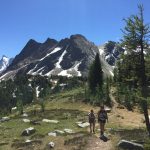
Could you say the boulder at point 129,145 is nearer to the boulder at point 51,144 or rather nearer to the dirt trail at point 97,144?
the dirt trail at point 97,144

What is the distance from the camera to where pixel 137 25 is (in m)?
33.9

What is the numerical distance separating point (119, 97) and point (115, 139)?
44.8 meters

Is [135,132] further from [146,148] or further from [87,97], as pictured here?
[87,97]

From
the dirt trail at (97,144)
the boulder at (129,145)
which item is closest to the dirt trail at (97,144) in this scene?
the dirt trail at (97,144)

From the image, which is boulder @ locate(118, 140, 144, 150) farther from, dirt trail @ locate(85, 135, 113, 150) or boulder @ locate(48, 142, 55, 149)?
boulder @ locate(48, 142, 55, 149)

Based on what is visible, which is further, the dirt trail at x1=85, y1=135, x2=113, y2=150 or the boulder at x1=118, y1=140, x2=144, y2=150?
the dirt trail at x1=85, y1=135, x2=113, y2=150

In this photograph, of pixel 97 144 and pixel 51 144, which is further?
pixel 51 144

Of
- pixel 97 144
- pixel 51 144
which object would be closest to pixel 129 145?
pixel 97 144

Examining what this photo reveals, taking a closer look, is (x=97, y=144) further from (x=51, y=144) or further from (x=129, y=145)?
(x=51, y=144)

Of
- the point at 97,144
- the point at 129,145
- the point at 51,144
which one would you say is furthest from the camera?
the point at 51,144

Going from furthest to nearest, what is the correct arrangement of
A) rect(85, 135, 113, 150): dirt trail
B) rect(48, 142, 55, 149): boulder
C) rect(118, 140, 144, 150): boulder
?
1. rect(48, 142, 55, 149): boulder
2. rect(85, 135, 113, 150): dirt trail
3. rect(118, 140, 144, 150): boulder

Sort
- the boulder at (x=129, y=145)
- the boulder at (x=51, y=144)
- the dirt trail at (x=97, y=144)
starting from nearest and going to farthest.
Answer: the boulder at (x=129, y=145) < the dirt trail at (x=97, y=144) < the boulder at (x=51, y=144)

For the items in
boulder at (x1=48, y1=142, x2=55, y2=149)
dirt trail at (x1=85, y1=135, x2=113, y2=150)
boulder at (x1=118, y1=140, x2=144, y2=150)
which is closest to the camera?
boulder at (x1=118, y1=140, x2=144, y2=150)

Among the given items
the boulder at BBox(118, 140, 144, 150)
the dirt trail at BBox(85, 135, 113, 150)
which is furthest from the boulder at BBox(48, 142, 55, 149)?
the boulder at BBox(118, 140, 144, 150)
